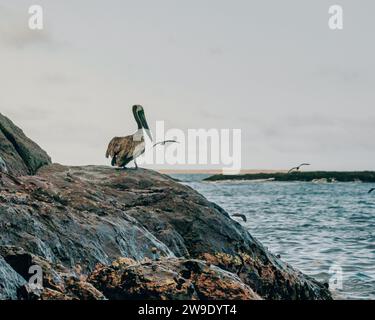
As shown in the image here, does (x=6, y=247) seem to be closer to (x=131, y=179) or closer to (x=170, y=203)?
(x=170, y=203)

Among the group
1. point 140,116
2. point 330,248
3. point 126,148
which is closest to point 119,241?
point 126,148

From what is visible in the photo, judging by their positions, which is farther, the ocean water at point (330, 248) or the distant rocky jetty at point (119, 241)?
the ocean water at point (330, 248)

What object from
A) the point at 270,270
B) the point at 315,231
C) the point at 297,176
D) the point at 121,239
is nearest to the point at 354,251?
the point at 315,231

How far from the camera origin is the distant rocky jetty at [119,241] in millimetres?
8094

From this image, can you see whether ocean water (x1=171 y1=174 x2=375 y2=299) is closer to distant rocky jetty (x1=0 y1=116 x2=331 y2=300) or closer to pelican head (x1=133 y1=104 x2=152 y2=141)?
distant rocky jetty (x1=0 y1=116 x2=331 y2=300)

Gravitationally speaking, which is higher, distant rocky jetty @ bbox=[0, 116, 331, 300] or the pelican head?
the pelican head

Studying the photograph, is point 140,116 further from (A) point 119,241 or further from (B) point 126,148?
(A) point 119,241

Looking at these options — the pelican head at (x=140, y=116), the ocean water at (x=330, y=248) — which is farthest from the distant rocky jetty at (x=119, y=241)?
the ocean water at (x=330, y=248)

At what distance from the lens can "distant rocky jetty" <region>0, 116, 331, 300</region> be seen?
8.09m

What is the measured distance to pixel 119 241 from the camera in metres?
10.3

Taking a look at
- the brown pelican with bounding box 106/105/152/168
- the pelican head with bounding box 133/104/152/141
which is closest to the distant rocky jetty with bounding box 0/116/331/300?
the brown pelican with bounding box 106/105/152/168

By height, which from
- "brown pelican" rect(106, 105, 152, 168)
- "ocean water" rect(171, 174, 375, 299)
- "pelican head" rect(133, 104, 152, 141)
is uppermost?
"pelican head" rect(133, 104, 152, 141)

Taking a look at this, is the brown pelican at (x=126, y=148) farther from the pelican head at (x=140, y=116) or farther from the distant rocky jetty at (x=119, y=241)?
the pelican head at (x=140, y=116)
